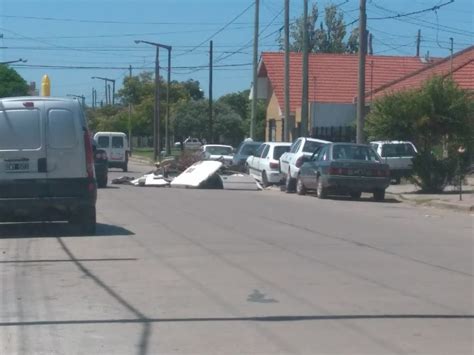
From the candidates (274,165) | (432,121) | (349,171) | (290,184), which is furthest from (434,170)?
(274,165)

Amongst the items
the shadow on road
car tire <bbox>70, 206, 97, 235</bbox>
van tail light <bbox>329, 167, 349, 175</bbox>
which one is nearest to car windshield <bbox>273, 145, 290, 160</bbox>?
van tail light <bbox>329, 167, 349, 175</bbox>

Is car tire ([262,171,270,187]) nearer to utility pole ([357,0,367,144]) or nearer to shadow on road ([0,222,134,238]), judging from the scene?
utility pole ([357,0,367,144])

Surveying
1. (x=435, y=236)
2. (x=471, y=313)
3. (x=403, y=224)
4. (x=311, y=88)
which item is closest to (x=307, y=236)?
(x=435, y=236)


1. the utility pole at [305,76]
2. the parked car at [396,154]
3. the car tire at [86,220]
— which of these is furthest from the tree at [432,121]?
the car tire at [86,220]

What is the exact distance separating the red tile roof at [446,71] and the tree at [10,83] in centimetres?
3796

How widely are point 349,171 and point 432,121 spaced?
368cm

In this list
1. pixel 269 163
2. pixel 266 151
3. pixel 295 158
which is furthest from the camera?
pixel 266 151

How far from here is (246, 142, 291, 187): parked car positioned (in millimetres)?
35469

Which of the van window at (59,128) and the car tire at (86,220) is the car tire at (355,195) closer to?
the car tire at (86,220)

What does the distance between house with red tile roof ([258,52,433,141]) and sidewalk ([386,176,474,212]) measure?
18.8m

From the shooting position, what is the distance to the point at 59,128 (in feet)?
54.8

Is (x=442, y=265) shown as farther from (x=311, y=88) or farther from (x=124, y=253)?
(x=311, y=88)

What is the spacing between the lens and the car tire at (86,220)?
17000mm

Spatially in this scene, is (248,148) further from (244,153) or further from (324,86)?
(324,86)
